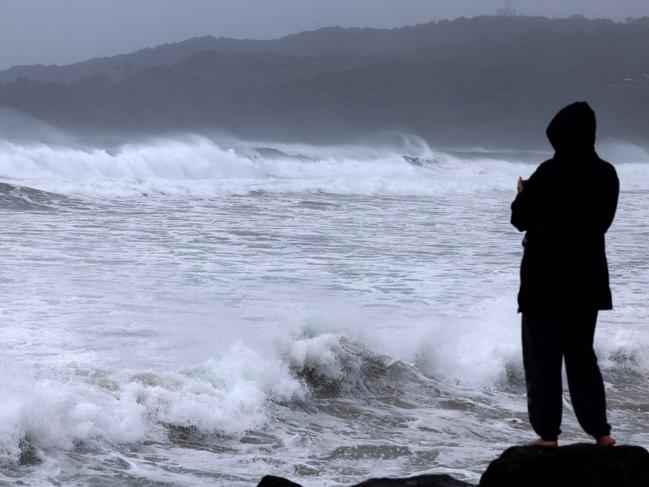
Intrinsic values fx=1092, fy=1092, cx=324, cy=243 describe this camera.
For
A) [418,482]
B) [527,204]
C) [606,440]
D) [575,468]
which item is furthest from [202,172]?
[575,468]

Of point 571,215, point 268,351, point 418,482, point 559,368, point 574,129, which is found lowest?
point 268,351

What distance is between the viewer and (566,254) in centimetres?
433

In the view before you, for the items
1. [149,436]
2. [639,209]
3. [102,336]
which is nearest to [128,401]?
[149,436]

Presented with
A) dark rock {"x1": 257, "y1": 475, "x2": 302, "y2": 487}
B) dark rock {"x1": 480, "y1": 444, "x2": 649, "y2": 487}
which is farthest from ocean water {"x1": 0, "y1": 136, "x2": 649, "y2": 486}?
dark rock {"x1": 480, "y1": 444, "x2": 649, "y2": 487}

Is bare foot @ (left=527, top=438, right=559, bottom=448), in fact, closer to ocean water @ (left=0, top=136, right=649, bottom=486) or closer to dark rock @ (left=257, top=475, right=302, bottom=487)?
dark rock @ (left=257, top=475, right=302, bottom=487)

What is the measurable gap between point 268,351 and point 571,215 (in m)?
3.93

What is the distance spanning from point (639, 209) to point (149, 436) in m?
22.6

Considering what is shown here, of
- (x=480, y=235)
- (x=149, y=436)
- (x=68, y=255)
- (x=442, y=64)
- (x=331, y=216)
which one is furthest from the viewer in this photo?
(x=442, y=64)

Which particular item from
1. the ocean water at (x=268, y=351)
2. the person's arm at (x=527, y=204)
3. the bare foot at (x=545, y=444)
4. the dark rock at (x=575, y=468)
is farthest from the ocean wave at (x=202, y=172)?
the dark rock at (x=575, y=468)

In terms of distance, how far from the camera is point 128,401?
6340mm

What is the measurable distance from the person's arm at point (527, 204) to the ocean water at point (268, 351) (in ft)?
5.34

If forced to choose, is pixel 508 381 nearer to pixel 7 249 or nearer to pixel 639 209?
pixel 7 249

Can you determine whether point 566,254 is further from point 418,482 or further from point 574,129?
point 418,482

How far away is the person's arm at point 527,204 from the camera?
14.2 ft
